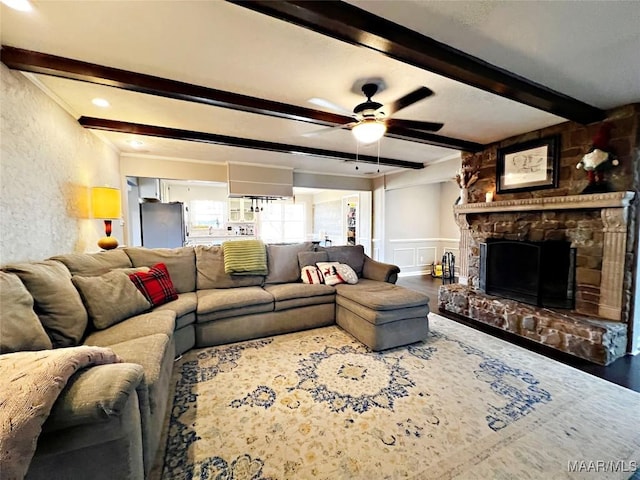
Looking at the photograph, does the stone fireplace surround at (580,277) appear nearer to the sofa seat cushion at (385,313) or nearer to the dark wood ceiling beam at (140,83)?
the sofa seat cushion at (385,313)

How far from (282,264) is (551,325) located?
3.01 metres

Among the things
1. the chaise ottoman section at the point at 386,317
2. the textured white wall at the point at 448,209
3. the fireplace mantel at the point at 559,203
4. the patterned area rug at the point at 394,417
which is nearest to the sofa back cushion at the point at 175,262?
the patterned area rug at the point at 394,417

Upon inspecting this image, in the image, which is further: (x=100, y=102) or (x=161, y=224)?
(x=161, y=224)

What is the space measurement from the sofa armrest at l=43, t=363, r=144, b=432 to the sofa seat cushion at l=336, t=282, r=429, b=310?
6.65ft

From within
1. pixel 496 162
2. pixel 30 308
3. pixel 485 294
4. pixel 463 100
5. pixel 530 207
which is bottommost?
pixel 485 294

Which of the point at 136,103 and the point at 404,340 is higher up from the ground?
the point at 136,103

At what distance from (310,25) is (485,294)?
12.1 feet

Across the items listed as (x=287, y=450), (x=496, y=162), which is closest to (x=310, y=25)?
(x=287, y=450)

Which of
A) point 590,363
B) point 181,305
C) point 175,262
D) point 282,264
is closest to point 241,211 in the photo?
point 282,264

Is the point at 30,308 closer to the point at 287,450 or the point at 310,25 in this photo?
the point at 287,450

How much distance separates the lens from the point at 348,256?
382cm

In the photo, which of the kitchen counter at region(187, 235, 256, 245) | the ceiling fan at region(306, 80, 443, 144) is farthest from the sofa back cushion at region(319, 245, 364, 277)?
the kitchen counter at region(187, 235, 256, 245)

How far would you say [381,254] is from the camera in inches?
246

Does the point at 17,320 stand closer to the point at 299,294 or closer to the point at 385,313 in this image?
the point at 299,294
